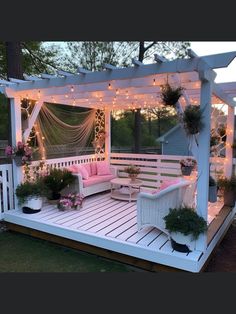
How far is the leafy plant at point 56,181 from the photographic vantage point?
16.8 feet

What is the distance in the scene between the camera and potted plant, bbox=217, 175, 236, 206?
514 cm

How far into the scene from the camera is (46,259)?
11.6ft

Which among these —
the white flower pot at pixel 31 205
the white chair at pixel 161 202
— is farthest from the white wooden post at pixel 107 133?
the white chair at pixel 161 202

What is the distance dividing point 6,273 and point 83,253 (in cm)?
109

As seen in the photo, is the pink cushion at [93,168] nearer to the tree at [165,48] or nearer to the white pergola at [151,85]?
the white pergola at [151,85]

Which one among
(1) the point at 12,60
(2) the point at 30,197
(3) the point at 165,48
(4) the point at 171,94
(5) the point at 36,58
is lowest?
(2) the point at 30,197

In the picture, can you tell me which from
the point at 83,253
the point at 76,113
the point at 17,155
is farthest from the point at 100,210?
the point at 76,113

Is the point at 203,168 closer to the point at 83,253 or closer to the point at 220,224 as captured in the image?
the point at 220,224

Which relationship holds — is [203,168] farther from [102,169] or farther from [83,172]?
[102,169]

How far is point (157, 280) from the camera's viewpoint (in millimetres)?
2965

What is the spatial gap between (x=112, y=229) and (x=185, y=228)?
129 cm

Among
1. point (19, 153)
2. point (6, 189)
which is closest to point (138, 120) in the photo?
point (19, 153)

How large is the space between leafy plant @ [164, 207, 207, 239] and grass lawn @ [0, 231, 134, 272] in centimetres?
86

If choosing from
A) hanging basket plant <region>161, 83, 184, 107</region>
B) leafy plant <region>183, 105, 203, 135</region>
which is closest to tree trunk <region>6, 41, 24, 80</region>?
hanging basket plant <region>161, 83, 184, 107</region>
